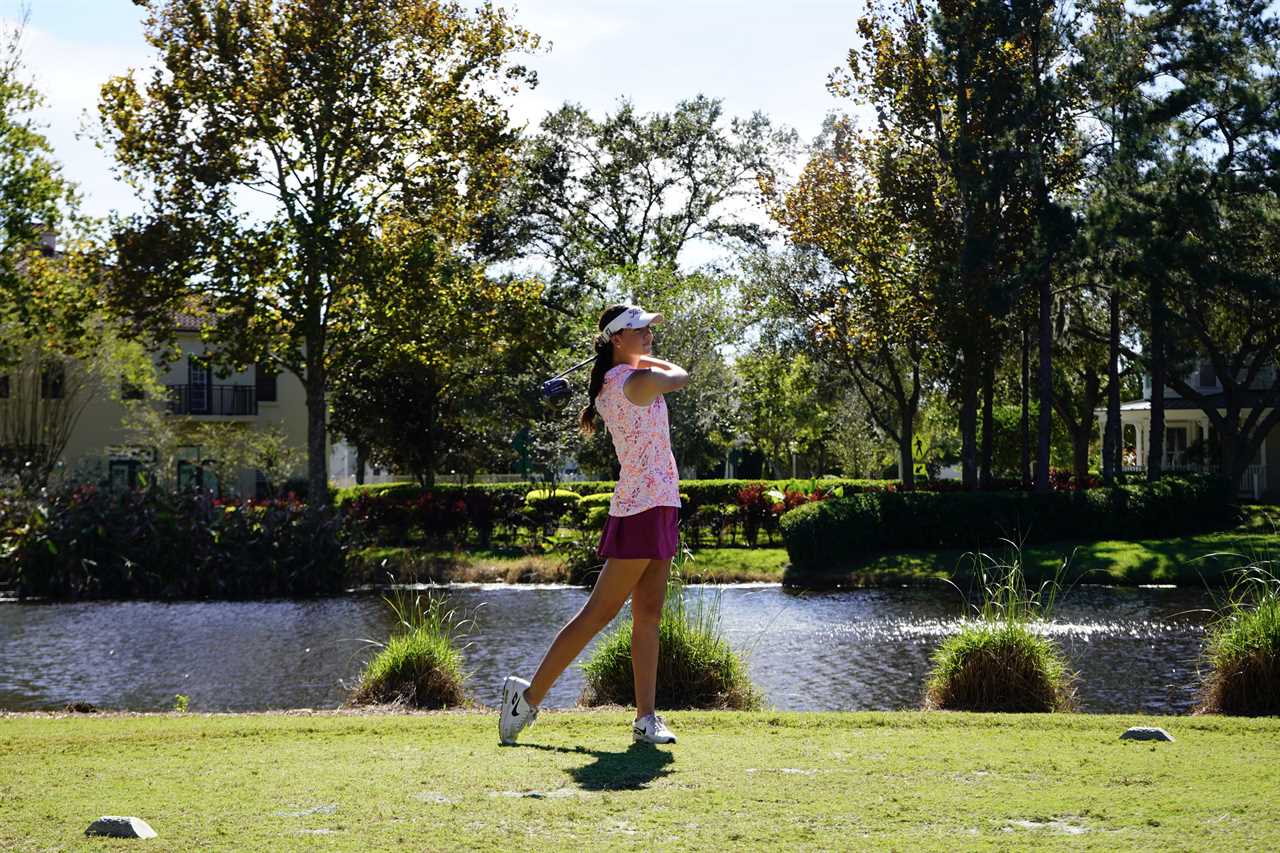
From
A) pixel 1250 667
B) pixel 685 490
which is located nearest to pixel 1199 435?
pixel 685 490

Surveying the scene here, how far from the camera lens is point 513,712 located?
6312 mm

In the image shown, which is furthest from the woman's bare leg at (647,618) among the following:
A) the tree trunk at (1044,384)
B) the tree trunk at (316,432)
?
the tree trunk at (1044,384)

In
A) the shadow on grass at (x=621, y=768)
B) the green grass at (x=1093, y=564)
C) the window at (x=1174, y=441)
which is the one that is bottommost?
the green grass at (x=1093, y=564)

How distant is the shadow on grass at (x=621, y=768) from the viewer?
516 cm

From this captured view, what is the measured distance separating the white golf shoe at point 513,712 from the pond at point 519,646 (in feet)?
14.9

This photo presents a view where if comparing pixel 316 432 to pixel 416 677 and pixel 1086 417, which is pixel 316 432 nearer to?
pixel 416 677

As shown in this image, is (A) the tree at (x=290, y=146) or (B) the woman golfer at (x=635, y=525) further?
(A) the tree at (x=290, y=146)

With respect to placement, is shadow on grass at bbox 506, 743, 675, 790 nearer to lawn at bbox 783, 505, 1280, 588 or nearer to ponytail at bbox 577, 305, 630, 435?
ponytail at bbox 577, 305, 630, 435

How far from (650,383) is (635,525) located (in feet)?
2.07

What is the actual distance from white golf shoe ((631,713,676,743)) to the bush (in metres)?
17.1

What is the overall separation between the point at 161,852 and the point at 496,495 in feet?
85.7

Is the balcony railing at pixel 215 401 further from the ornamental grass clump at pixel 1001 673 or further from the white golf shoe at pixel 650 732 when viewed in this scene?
the white golf shoe at pixel 650 732

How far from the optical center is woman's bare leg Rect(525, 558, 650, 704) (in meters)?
6.32

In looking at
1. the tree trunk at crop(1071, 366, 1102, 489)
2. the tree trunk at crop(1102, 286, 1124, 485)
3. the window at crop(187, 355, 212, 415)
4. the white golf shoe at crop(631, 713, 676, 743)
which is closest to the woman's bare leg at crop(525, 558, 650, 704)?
the white golf shoe at crop(631, 713, 676, 743)
